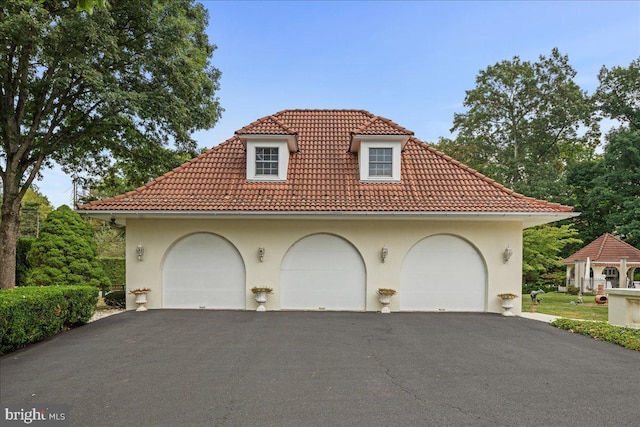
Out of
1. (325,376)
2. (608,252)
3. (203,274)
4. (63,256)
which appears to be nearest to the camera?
(325,376)

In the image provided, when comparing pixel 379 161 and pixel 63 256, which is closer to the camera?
pixel 379 161

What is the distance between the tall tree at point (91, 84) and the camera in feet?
35.7

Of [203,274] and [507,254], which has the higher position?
[507,254]

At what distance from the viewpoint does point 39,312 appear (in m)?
7.01

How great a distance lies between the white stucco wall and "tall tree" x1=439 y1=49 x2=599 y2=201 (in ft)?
63.1

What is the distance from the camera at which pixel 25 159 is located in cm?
1299

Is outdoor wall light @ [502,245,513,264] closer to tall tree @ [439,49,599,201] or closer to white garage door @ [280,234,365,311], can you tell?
white garage door @ [280,234,365,311]

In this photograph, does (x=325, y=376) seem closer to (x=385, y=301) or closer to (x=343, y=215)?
(x=343, y=215)

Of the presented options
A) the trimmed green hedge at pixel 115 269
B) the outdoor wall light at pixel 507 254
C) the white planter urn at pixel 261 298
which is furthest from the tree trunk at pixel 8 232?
the outdoor wall light at pixel 507 254

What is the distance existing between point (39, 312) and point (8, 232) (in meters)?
7.68

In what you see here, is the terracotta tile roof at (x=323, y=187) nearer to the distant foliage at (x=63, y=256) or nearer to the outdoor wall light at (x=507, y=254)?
the outdoor wall light at (x=507, y=254)

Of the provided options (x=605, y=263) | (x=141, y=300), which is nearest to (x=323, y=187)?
(x=141, y=300)

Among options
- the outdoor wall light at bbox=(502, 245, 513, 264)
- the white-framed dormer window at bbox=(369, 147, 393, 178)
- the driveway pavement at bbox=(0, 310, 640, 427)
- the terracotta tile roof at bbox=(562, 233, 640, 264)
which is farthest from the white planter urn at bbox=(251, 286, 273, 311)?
the terracotta tile roof at bbox=(562, 233, 640, 264)

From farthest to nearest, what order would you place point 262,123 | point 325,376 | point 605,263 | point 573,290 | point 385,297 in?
1. point 573,290
2. point 605,263
3. point 262,123
4. point 385,297
5. point 325,376
